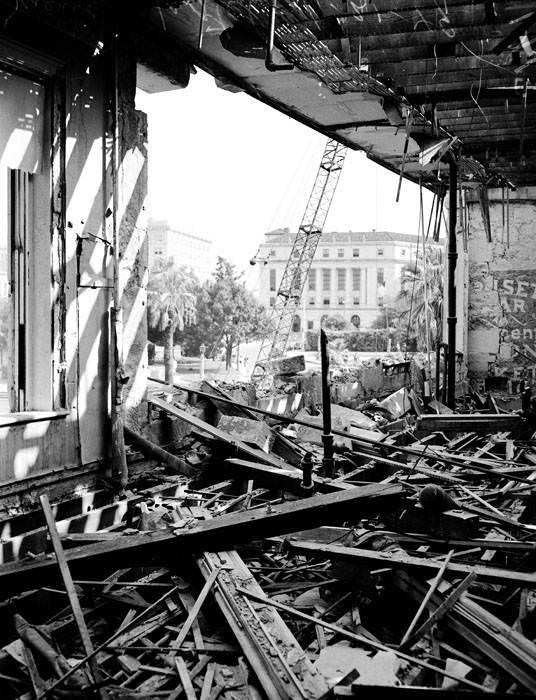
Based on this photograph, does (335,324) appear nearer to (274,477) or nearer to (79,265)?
(79,265)

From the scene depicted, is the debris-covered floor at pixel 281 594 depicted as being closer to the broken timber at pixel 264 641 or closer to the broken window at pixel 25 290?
the broken timber at pixel 264 641

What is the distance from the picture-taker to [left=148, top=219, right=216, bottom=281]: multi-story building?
122188 mm

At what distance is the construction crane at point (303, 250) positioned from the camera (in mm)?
59312

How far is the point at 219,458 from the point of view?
6.84 meters

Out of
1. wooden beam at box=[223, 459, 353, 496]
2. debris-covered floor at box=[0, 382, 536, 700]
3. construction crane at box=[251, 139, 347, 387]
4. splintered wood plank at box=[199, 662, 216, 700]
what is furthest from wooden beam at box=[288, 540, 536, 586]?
construction crane at box=[251, 139, 347, 387]

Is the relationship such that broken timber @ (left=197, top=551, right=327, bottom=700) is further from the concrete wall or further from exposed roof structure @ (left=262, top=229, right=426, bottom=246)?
exposed roof structure @ (left=262, top=229, right=426, bottom=246)

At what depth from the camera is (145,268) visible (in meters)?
7.03

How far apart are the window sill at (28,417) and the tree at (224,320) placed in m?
72.2

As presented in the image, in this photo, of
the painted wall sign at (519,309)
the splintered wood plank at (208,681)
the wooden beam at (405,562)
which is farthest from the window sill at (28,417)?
the painted wall sign at (519,309)

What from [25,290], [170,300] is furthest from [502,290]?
[170,300]

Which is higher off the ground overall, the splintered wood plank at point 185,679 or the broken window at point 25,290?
the broken window at point 25,290

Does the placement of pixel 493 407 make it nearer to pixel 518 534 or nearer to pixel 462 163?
pixel 462 163

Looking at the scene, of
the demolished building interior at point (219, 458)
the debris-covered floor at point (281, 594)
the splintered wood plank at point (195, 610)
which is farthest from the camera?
the splintered wood plank at point (195, 610)

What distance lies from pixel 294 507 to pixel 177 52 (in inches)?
224
